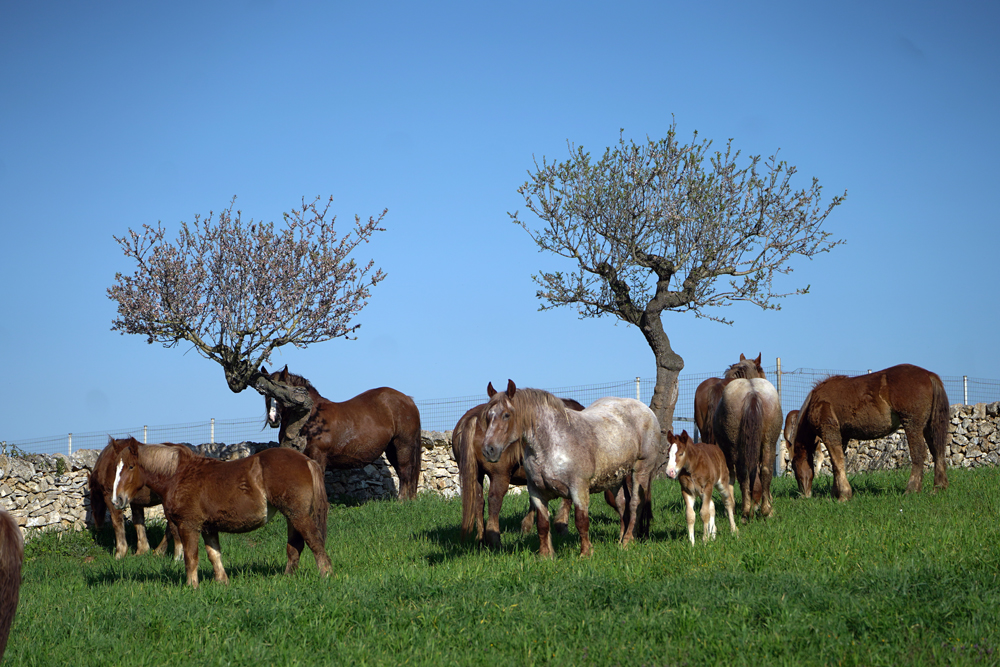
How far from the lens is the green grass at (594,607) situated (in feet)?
18.1

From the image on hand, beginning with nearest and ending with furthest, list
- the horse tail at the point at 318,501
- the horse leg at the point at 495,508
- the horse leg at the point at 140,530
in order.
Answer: the horse tail at the point at 318,501 < the horse leg at the point at 495,508 < the horse leg at the point at 140,530

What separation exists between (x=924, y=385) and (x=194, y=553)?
1044 cm

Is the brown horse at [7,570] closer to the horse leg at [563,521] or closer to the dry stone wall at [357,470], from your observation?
the horse leg at [563,521]

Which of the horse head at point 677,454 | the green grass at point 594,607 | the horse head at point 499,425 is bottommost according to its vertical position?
the green grass at point 594,607

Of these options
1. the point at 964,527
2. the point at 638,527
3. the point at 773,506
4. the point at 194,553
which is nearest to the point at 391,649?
the point at 194,553

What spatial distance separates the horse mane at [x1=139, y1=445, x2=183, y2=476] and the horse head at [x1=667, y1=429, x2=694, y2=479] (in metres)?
5.54

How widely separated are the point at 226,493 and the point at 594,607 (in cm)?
434

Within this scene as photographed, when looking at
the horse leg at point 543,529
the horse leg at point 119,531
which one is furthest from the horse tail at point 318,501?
the horse leg at point 119,531

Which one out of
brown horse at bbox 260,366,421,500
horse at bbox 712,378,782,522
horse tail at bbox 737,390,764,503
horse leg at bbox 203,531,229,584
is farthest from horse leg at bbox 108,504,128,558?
horse tail at bbox 737,390,764,503

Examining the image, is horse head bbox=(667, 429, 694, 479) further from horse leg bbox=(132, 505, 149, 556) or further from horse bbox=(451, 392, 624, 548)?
horse leg bbox=(132, 505, 149, 556)

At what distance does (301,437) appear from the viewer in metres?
15.6

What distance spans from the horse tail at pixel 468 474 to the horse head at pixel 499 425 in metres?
2.02

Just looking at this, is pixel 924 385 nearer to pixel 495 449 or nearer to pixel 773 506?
pixel 773 506

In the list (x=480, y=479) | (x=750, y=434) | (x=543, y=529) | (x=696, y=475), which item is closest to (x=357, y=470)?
(x=480, y=479)
